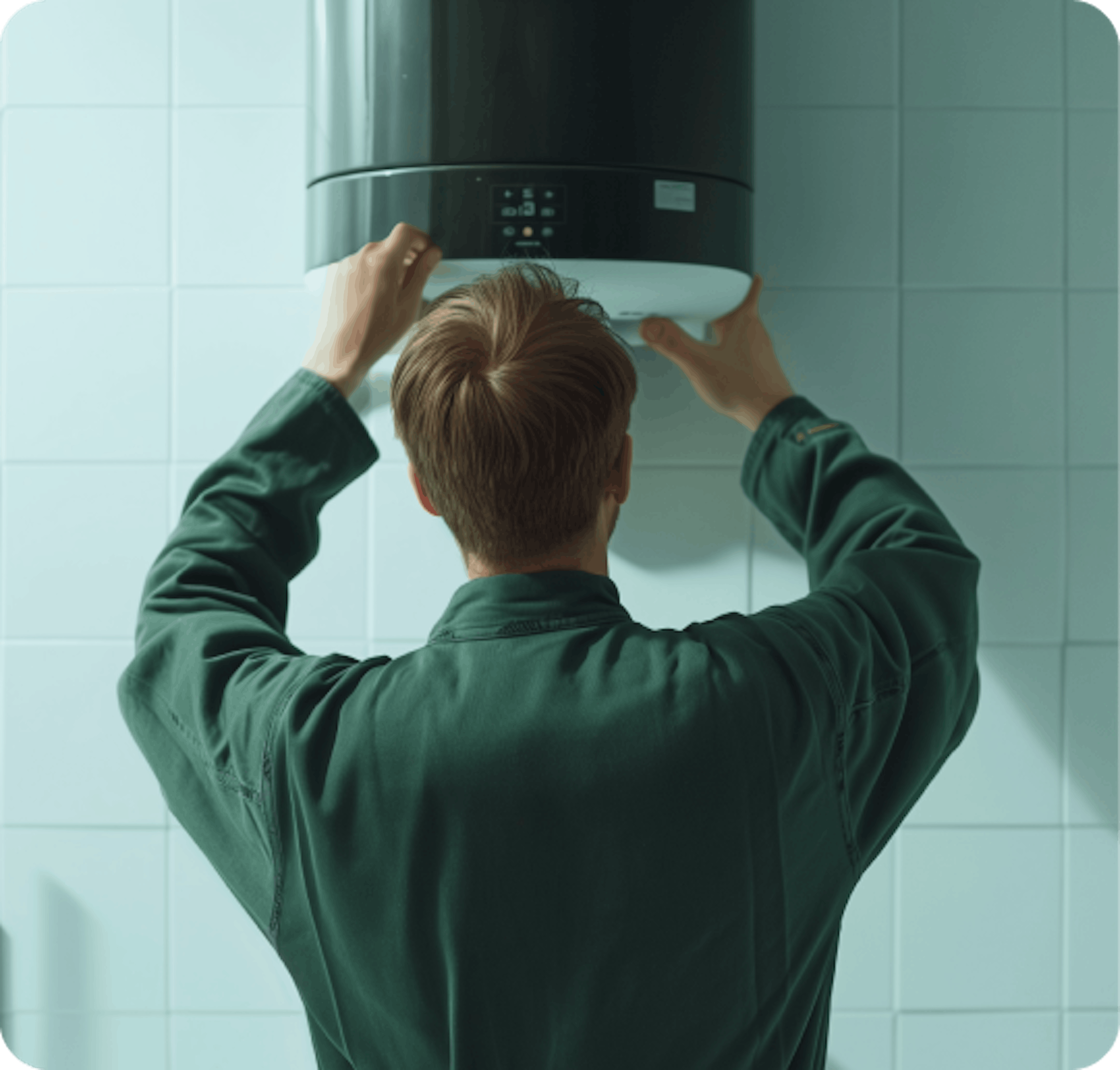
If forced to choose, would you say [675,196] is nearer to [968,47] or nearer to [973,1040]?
[968,47]

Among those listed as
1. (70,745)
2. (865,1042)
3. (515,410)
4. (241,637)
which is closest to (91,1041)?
(70,745)

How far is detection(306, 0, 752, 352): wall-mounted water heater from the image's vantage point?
0.94m

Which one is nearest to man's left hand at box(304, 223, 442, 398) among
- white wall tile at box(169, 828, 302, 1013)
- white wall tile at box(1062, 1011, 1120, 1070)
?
white wall tile at box(169, 828, 302, 1013)

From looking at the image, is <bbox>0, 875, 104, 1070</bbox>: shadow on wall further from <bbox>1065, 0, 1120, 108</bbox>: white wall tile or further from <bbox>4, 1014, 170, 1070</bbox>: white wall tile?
<bbox>1065, 0, 1120, 108</bbox>: white wall tile

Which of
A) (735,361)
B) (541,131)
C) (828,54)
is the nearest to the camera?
(541,131)

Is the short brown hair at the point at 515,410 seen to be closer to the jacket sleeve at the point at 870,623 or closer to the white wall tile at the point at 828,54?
the jacket sleeve at the point at 870,623

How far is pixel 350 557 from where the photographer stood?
4.17 ft

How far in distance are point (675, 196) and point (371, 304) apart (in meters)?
0.28

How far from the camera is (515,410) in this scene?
73cm

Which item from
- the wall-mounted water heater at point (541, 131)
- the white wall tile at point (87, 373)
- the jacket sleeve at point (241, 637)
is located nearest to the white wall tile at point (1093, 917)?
the wall-mounted water heater at point (541, 131)

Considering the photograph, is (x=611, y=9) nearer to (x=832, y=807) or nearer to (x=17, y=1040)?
(x=832, y=807)

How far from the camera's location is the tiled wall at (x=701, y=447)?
1.25 meters

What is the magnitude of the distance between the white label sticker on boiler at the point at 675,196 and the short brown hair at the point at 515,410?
23 centimetres

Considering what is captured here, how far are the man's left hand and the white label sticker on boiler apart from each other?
19 centimetres
